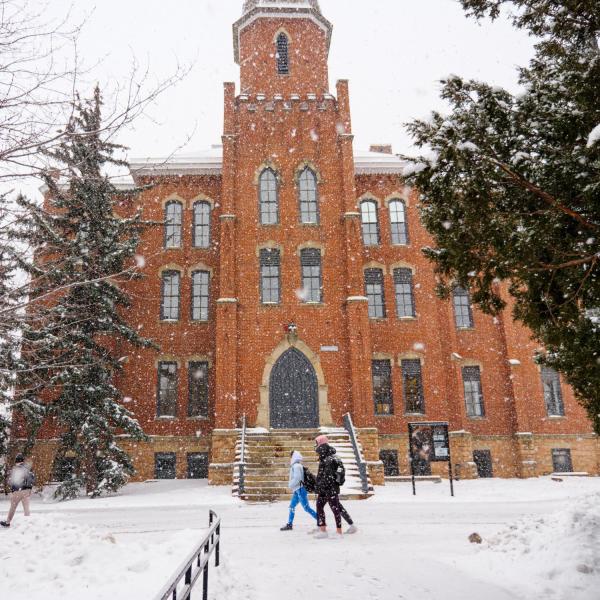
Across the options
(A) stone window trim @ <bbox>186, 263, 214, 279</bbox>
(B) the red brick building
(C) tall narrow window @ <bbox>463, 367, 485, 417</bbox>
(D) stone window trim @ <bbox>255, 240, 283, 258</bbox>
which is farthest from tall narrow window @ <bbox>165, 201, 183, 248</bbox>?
(C) tall narrow window @ <bbox>463, 367, 485, 417</bbox>

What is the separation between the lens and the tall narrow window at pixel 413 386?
73.8 ft

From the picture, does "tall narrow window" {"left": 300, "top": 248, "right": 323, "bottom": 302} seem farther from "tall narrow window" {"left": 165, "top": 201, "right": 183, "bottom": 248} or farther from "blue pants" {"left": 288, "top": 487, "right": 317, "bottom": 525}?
"blue pants" {"left": 288, "top": 487, "right": 317, "bottom": 525}

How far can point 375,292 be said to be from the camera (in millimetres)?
23969

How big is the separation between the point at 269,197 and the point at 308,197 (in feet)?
5.57

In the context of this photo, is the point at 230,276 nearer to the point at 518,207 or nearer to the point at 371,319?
the point at 371,319

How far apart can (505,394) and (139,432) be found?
15.7 m

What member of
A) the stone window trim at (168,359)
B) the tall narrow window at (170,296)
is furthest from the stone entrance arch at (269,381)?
the tall narrow window at (170,296)

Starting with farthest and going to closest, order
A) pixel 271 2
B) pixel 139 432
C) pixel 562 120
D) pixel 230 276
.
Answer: pixel 271 2
pixel 230 276
pixel 139 432
pixel 562 120

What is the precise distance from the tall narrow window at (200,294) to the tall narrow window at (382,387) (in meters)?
7.83

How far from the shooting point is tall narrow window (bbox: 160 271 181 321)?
922 inches

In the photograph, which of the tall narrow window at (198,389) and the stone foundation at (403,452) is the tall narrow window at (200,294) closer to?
the tall narrow window at (198,389)

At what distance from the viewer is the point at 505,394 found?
933 inches

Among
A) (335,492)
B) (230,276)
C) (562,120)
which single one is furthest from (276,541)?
(230,276)

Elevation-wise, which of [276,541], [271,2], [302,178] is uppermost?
[271,2]
